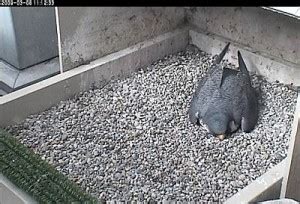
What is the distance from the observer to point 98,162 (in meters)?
2.07

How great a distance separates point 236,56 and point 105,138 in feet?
2.81

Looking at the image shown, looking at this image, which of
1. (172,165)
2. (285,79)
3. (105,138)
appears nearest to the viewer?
(172,165)

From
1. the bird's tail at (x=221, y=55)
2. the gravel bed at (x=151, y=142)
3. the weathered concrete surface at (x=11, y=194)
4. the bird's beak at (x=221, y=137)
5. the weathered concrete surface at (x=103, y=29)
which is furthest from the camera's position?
the bird's tail at (x=221, y=55)

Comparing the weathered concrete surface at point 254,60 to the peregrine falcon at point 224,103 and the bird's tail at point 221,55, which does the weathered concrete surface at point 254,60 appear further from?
the peregrine falcon at point 224,103

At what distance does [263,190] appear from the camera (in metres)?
1.73

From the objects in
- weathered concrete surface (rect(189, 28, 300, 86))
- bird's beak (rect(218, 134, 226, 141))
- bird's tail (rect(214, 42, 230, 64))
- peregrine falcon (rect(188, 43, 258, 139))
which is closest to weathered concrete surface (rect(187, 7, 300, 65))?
weathered concrete surface (rect(189, 28, 300, 86))

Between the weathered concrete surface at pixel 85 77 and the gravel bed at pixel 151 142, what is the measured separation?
0.04 meters

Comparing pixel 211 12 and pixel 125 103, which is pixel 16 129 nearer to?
pixel 125 103

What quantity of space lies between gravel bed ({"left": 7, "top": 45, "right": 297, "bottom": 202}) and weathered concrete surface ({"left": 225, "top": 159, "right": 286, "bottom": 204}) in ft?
0.61

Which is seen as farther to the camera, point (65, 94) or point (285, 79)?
point (285, 79)

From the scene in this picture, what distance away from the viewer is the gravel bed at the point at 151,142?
6.48ft

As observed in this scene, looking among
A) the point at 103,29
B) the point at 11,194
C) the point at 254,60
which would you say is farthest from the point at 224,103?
the point at 11,194

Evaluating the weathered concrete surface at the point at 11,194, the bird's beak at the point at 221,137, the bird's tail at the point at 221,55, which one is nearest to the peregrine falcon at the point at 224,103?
the bird's beak at the point at 221,137

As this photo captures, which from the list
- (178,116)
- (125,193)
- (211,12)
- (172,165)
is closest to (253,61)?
(211,12)
